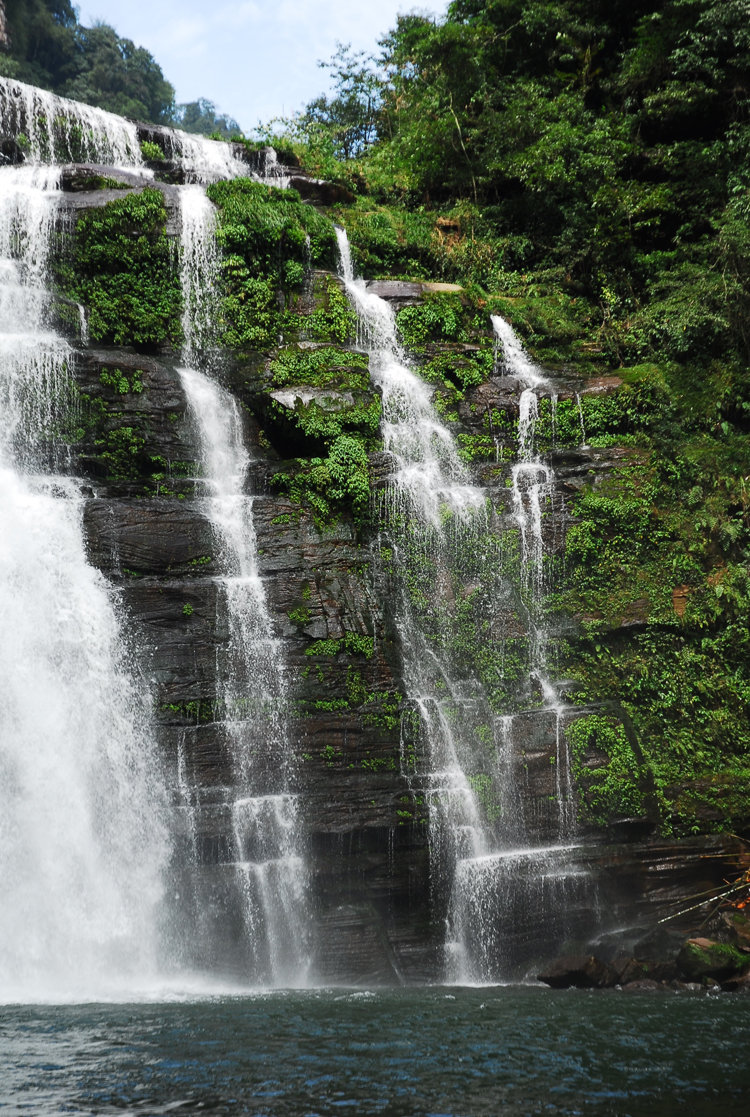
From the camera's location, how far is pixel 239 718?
12.0 m

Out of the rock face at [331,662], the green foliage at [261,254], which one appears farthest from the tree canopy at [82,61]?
the rock face at [331,662]

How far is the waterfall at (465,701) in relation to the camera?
1127 cm

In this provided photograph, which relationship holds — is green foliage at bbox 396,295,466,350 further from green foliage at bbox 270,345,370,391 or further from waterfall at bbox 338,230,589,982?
green foliage at bbox 270,345,370,391

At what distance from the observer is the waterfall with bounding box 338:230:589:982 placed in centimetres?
1127

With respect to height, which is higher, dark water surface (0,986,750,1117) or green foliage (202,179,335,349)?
green foliage (202,179,335,349)

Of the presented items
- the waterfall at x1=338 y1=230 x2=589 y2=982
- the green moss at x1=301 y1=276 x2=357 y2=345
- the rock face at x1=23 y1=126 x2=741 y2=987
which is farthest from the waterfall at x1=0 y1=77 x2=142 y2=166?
the waterfall at x1=338 y1=230 x2=589 y2=982

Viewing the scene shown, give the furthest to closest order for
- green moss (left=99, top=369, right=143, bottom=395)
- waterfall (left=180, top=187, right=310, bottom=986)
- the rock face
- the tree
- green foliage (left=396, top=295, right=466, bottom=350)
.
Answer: the tree → green foliage (left=396, top=295, right=466, bottom=350) → green moss (left=99, top=369, right=143, bottom=395) → the rock face → waterfall (left=180, top=187, right=310, bottom=986)

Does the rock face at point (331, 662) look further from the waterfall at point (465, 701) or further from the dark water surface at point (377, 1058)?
the dark water surface at point (377, 1058)

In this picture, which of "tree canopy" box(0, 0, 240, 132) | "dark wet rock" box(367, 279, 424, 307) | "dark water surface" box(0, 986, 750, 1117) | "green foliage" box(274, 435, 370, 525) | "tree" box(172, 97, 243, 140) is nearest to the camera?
"dark water surface" box(0, 986, 750, 1117)

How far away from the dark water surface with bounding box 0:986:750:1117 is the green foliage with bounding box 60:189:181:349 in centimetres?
1264

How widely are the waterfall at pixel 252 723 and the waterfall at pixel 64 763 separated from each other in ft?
3.89

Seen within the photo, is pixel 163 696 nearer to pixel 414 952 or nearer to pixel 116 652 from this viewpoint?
pixel 116 652

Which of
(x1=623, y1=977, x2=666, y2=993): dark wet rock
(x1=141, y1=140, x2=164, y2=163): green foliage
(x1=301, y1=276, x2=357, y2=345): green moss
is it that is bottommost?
(x1=623, y1=977, x2=666, y2=993): dark wet rock

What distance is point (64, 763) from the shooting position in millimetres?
11258
